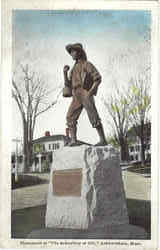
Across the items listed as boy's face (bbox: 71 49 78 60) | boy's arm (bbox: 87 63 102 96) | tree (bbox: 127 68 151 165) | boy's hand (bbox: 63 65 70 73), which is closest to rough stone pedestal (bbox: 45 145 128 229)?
tree (bbox: 127 68 151 165)

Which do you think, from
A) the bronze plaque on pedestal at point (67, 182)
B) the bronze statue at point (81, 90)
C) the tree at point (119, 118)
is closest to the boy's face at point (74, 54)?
the bronze statue at point (81, 90)

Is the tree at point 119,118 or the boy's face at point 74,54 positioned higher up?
the boy's face at point 74,54

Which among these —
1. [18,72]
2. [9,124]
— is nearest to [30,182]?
[9,124]

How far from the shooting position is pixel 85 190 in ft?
10.0

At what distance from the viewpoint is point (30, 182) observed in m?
3.32

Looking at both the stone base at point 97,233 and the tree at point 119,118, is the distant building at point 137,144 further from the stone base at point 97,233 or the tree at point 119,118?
the stone base at point 97,233

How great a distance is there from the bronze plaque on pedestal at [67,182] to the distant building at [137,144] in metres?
0.53

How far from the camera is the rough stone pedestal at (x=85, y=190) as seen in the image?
306cm

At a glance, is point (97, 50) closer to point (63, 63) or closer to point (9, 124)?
point (63, 63)

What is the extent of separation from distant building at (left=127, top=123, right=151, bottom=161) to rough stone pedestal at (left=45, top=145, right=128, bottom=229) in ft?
0.66

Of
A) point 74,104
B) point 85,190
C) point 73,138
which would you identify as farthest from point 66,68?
point 85,190

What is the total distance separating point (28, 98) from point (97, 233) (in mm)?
1324

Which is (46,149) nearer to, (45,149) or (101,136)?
(45,149)

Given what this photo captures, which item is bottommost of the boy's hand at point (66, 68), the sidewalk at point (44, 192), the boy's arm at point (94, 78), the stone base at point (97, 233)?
the stone base at point (97, 233)
